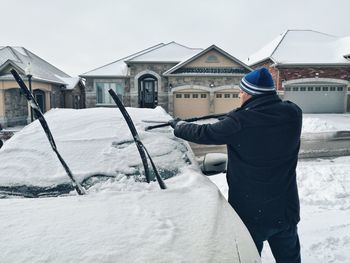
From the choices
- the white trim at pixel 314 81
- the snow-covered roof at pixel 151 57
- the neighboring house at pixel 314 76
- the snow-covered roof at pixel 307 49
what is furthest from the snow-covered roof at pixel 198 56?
the white trim at pixel 314 81

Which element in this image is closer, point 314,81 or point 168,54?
point 314,81

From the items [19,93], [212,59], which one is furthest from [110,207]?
[19,93]

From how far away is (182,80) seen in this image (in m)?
19.3

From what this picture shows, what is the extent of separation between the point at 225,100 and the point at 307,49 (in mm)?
8577

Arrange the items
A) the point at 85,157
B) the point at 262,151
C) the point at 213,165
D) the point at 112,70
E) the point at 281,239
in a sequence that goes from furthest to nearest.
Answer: the point at 112,70, the point at 213,165, the point at 85,157, the point at 281,239, the point at 262,151

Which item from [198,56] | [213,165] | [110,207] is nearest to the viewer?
[110,207]

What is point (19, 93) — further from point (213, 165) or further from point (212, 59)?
point (213, 165)

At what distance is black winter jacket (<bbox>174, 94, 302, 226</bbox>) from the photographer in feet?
6.23

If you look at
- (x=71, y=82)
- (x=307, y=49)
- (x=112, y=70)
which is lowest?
(x=71, y=82)

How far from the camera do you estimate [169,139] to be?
119 inches

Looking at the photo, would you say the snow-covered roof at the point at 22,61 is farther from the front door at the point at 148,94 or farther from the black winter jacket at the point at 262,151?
the black winter jacket at the point at 262,151

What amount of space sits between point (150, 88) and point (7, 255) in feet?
66.0

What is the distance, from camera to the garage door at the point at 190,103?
19.6 m

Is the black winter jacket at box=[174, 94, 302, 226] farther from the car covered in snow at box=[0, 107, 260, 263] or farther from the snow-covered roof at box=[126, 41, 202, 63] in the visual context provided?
the snow-covered roof at box=[126, 41, 202, 63]
